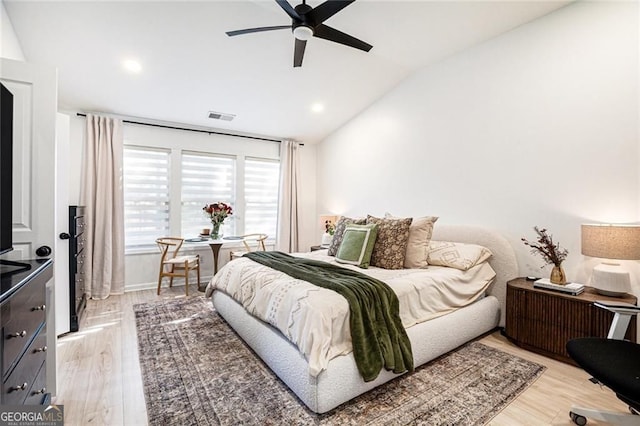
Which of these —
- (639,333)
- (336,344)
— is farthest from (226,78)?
(639,333)

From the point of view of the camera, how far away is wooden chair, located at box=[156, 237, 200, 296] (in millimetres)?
4027

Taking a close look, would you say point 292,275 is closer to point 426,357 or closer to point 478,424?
point 426,357

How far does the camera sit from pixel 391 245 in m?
2.91

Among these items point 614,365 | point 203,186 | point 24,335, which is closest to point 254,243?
point 203,186

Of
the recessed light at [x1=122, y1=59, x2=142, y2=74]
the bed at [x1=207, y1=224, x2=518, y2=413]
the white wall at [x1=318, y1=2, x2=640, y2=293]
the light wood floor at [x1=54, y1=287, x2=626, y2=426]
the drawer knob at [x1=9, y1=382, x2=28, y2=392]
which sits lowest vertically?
the light wood floor at [x1=54, y1=287, x2=626, y2=426]

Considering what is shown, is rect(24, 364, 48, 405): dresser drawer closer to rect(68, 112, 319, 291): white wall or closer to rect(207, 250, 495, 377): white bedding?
rect(207, 250, 495, 377): white bedding

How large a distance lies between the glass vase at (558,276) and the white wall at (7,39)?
463cm

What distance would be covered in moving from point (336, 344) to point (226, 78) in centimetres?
321

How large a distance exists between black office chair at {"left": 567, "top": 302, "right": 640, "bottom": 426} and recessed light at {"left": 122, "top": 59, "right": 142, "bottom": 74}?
4.28m

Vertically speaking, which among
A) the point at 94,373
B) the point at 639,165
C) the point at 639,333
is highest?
the point at 639,165

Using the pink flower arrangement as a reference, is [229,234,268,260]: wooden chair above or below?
below

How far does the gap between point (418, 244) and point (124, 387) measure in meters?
2.62

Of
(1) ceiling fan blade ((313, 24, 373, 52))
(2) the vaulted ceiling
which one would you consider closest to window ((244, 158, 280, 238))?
(2) the vaulted ceiling

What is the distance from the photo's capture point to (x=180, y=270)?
462 centimetres
